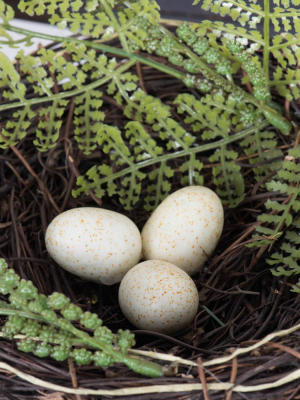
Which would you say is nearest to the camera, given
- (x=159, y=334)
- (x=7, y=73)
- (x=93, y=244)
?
(x=159, y=334)

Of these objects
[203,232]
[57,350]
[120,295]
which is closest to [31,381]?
[57,350]

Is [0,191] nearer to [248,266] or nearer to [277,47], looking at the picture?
[248,266]

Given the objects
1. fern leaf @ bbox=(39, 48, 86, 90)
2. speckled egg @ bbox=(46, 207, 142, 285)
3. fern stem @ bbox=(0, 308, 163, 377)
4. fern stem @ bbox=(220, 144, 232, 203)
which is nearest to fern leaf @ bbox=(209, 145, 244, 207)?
fern stem @ bbox=(220, 144, 232, 203)

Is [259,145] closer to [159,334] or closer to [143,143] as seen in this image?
[143,143]

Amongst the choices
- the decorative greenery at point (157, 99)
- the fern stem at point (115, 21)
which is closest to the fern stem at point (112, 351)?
the decorative greenery at point (157, 99)

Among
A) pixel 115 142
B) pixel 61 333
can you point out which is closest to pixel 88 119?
pixel 115 142
